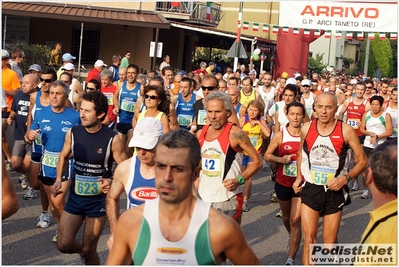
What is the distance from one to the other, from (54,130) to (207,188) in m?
2.00

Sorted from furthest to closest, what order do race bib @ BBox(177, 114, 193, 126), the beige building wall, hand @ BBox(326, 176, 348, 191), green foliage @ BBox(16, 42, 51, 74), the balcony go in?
the beige building wall → the balcony → green foliage @ BBox(16, 42, 51, 74) → race bib @ BBox(177, 114, 193, 126) → hand @ BBox(326, 176, 348, 191)

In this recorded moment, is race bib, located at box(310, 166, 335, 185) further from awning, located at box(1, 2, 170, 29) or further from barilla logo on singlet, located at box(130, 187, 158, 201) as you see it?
awning, located at box(1, 2, 170, 29)

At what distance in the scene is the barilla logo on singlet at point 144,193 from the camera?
507 cm

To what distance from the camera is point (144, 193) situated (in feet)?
16.7

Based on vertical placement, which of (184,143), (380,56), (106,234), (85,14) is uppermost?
(380,56)

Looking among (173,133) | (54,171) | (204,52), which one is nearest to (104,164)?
(54,171)

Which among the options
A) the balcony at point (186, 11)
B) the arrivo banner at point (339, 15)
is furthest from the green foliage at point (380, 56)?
the arrivo banner at point (339, 15)

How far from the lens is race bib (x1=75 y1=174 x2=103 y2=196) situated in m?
6.32

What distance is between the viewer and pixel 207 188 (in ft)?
21.5

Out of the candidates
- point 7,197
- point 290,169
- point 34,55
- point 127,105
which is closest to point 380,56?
point 34,55

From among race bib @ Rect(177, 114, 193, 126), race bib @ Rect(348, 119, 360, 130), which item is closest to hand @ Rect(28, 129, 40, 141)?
race bib @ Rect(177, 114, 193, 126)

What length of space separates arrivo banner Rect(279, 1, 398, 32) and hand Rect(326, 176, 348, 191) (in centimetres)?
1710

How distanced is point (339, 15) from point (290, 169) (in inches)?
663

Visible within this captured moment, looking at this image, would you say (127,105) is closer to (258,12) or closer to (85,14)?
(85,14)
